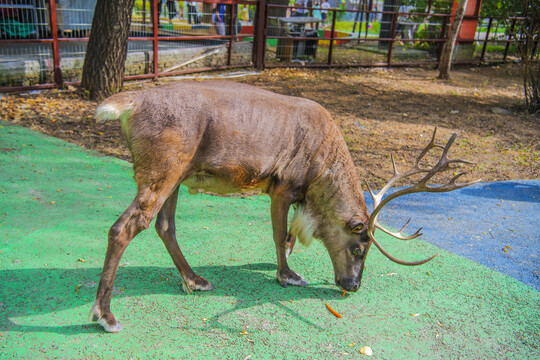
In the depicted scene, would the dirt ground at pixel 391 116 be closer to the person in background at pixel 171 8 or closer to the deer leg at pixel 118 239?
the person in background at pixel 171 8

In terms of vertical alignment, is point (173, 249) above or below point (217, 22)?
below

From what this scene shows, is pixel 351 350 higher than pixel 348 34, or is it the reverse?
pixel 348 34

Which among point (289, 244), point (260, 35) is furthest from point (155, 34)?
point (289, 244)

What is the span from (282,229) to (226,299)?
2.09 ft

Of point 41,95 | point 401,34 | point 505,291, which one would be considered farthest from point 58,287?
point 401,34

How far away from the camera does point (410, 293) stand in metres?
3.62

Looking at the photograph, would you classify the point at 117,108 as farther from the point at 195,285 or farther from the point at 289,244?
the point at 289,244

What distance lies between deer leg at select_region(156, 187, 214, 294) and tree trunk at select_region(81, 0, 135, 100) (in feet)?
16.4

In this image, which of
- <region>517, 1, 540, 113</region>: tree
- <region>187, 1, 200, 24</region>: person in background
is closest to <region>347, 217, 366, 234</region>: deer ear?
<region>517, 1, 540, 113</region>: tree

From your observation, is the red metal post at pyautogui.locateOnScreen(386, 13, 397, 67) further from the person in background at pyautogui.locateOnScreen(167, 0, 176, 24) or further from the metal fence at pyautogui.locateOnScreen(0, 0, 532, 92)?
the person in background at pyautogui.locateOnScreen(167, 0, 176, 24)

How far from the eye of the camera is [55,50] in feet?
27.5

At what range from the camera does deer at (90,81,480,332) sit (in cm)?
289

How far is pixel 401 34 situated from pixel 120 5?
11.5m

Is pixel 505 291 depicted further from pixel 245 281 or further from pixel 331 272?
pixel 245 281
